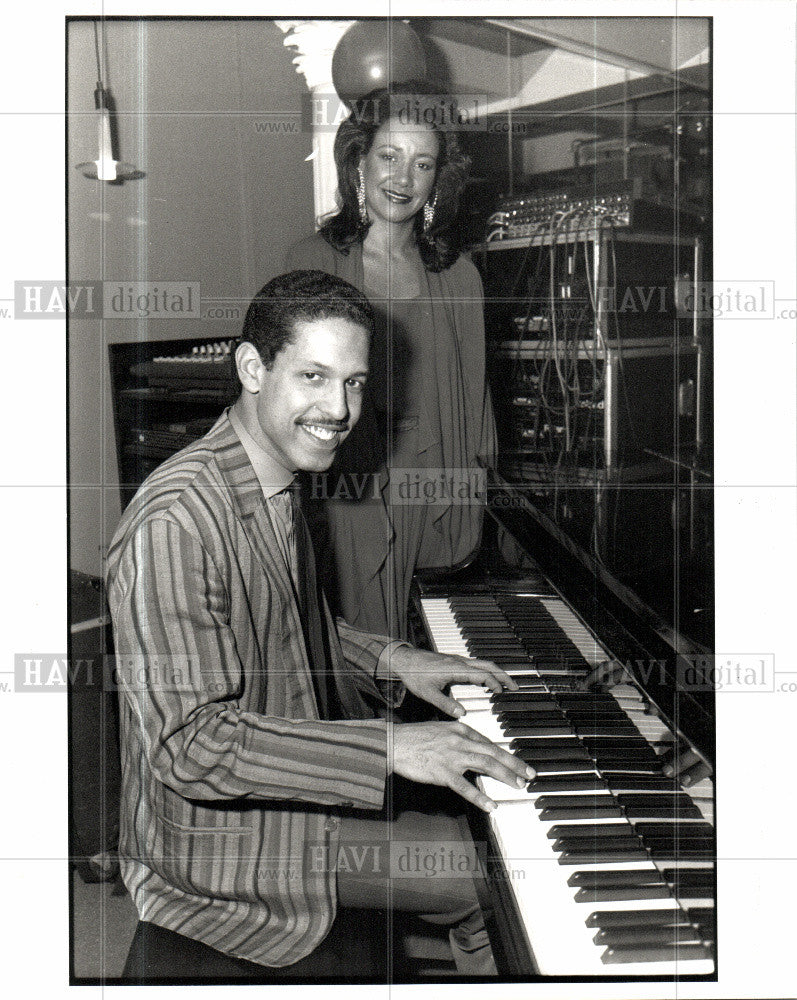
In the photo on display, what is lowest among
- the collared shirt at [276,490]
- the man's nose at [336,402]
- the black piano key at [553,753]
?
the black piano key at [553,753]

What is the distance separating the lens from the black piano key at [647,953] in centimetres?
106

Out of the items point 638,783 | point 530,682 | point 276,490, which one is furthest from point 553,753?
point 276,490

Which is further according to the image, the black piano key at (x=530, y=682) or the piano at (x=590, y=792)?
the black piano key at (x=530, y=682)

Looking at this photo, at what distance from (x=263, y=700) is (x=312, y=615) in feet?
0.65

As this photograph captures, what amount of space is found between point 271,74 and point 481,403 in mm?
745

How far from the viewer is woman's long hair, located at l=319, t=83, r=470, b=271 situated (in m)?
1.75

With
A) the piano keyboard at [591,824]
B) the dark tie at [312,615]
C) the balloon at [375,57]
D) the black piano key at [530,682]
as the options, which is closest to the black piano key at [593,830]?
the piano keyboard at [591,824]

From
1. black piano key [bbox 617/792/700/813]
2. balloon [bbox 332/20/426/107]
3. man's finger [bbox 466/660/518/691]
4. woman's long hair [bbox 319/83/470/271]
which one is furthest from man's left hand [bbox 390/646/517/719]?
balloon [bbox 332/20/426/107]

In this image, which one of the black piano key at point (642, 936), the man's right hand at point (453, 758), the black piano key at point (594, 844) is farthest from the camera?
the man's right hand at point (453, 758)

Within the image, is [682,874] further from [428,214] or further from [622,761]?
[428,214]

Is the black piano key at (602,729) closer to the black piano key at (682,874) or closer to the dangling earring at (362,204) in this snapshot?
the black piano key at (682,874)

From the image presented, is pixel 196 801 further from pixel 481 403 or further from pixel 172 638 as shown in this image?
pixel 481 403

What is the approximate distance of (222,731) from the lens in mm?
1307

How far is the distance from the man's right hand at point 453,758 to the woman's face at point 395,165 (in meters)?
1.01
